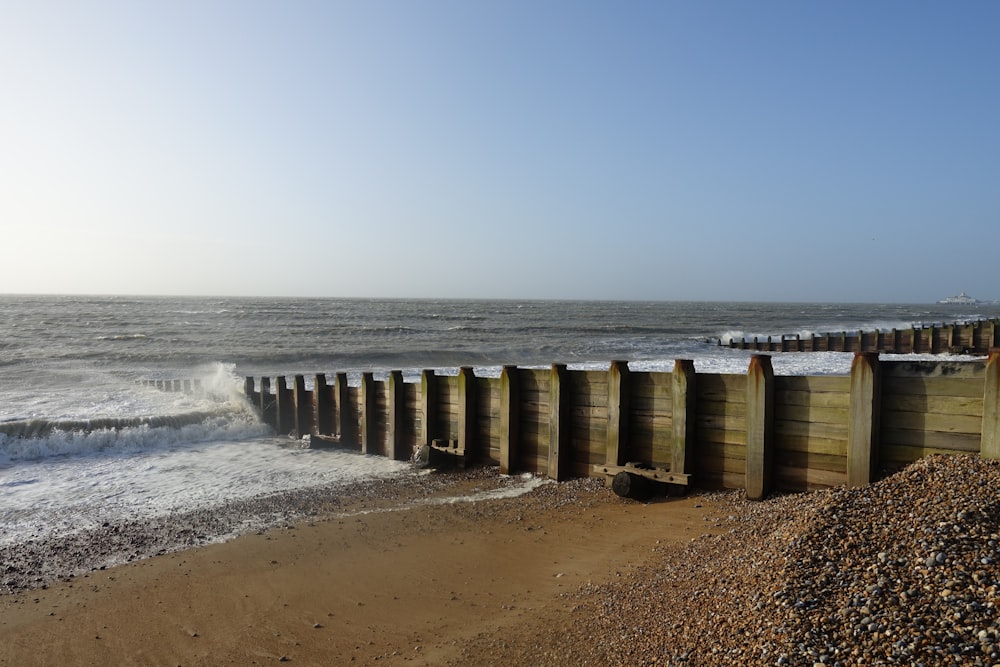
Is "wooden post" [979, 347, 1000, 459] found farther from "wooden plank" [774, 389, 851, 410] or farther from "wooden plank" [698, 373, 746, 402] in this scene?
"wooden plank" [698, 373, 746, 402]

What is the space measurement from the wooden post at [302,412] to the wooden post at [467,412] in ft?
16.7

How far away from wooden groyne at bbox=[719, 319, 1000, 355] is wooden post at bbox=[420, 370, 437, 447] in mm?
24045

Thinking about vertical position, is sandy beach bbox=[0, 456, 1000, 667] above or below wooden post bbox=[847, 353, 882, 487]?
below

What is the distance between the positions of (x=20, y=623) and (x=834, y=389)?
818 centimetres

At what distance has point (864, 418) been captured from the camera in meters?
6.66

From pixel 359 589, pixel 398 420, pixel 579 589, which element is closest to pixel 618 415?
pixel 579 589

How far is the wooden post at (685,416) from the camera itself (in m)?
7.99

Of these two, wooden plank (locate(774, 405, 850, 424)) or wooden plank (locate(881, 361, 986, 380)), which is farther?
wooden plank (locate(774, 405, 850, 424))

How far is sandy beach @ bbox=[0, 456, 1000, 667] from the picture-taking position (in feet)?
12.6

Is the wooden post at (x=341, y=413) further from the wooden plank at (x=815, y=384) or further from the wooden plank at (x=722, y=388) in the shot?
the wooden plank at (x=815, y=384)

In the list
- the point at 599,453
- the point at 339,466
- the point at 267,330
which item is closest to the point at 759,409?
the point at 599,453

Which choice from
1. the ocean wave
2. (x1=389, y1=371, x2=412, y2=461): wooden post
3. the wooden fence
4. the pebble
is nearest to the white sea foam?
(x1=389, y1=371, x2=412, y2=461): wooden post

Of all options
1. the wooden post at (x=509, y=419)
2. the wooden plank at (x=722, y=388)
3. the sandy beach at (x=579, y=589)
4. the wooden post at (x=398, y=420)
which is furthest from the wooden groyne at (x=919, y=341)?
the sandy beach at (x=579, y=589)

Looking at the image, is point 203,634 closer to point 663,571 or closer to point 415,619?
point 415,619
